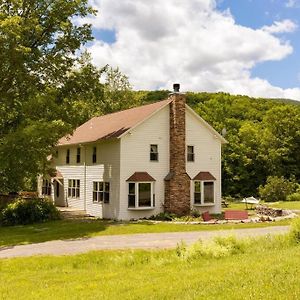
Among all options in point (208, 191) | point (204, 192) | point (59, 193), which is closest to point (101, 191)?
point (204, 192)

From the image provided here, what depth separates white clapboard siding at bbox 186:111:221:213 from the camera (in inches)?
1347

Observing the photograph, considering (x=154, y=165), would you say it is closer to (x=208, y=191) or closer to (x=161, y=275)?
(x=208, y=191)

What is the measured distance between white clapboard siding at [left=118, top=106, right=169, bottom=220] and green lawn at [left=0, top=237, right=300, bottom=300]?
14422mm

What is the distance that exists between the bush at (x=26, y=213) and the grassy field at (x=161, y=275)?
13.7 meters

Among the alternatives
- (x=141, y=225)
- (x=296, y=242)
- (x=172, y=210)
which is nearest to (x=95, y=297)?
(x=296, y=242)

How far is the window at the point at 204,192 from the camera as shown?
34094mm

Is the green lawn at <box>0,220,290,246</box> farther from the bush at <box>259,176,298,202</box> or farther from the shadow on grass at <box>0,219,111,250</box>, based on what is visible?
the bush at <box>259,176,298,202</box>

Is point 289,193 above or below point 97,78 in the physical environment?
below

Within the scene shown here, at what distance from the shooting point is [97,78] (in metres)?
33.7

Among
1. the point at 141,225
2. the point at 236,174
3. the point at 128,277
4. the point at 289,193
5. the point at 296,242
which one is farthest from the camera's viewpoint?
the point at 236,174

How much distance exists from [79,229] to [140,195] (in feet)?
21.2

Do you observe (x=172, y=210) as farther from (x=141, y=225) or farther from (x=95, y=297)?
(x=95, y=297)

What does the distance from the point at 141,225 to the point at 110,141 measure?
25.0 ft

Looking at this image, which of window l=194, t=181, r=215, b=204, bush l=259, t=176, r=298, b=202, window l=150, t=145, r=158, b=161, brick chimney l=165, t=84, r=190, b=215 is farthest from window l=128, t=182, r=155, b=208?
bush l=259, t=176, r=298, b=202
